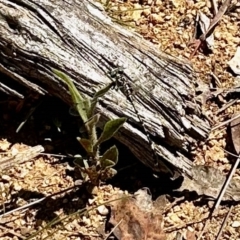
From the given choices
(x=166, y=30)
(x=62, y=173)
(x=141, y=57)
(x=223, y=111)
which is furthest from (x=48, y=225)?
(x=166, y=30)

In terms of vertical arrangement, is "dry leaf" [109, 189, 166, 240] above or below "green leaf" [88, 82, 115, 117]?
below

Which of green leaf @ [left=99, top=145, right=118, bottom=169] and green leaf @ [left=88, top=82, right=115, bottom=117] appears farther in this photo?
green leaf @ [left=99, top=145, right=118, bottom=169]

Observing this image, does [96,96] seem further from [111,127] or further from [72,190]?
[72,190]

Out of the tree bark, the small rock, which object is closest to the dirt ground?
the small rock

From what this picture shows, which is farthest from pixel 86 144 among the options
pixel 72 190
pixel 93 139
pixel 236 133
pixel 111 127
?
pixel 236 133

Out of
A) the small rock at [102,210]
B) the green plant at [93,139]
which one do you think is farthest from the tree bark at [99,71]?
the small rock at [102,210]

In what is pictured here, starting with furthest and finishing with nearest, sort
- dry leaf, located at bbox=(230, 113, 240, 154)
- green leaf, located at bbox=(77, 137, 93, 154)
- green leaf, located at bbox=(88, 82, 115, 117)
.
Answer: dry leaf, located at bbox=(230, 113, 240, 154), green leaf, located at bbox=(77, 137, 93, 154), green leaf, located at bbox=(88, 82, 115, 117)

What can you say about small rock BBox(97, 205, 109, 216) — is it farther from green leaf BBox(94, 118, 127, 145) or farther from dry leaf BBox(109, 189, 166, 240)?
green leaf BBox(94, 118, 127, 145)
